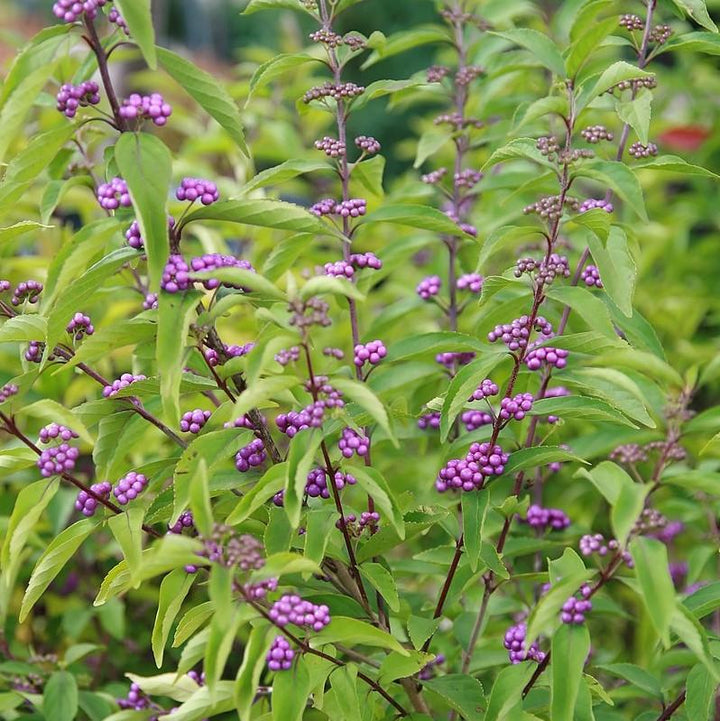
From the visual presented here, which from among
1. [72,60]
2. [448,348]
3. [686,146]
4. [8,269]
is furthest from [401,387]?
[686,146]

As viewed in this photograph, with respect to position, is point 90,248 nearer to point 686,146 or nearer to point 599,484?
point 599,484

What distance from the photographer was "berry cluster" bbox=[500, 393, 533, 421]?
5.31 ft

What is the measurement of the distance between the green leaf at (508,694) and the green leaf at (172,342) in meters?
0.70

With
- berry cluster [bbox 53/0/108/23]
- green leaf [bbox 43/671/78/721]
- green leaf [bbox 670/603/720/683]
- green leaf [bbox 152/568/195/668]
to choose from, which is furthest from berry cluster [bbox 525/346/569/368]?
green leaf [bbox 43/671/78/721]

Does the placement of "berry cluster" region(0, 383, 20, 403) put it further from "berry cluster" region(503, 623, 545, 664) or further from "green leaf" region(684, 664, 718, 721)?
"green leaf" region(684, 664, 718, 721)

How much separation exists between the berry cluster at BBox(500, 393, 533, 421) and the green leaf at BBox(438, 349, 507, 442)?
0.26ft

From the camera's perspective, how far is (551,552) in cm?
256

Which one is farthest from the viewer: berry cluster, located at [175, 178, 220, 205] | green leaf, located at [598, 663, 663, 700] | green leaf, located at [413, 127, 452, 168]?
green leaf, located at [413, 127, 452, 168]

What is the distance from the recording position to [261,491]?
1404mm

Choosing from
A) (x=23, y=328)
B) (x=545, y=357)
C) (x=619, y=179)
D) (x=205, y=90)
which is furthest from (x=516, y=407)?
(x=23, y=328)

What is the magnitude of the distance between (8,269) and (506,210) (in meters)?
1.67

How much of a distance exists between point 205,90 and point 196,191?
154 millimetres

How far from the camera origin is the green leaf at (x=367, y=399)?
49.6 inches

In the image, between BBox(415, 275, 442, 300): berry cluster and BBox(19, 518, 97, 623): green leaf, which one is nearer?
BBox(19, 518, 97, 623): green leaf
